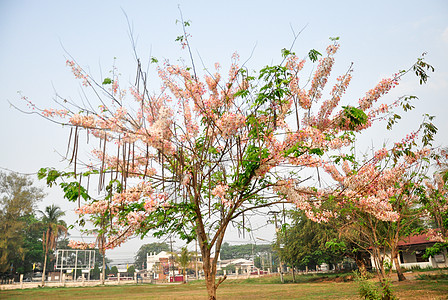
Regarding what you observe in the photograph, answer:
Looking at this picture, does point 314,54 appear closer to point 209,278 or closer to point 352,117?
point 352,117

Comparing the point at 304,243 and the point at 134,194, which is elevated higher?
the point at 134,194

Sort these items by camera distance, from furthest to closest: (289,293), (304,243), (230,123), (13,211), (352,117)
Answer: (13,211), (304,243), (289,293), (230,123), (352,117)

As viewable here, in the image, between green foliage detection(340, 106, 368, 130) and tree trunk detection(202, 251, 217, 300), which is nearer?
green foliage detection(340, 106, 368, 130)

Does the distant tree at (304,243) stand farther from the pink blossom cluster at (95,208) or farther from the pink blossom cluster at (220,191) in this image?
the pink blossom cluster at (95,208)

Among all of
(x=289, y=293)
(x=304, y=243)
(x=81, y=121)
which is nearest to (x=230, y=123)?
(x=81, y=121)

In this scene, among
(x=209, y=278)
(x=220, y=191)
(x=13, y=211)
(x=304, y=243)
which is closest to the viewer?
(x=220, y=191)

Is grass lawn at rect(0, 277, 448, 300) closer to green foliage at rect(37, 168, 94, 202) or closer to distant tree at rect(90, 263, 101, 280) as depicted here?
green foliage at rect(37, 168, 94, 202)

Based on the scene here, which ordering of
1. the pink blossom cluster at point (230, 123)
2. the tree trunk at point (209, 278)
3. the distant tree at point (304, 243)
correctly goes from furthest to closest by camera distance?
the distant tree at point (304, 243), the tree trunk at point (209, 278), the pink blossom cluster at point (230, 123)

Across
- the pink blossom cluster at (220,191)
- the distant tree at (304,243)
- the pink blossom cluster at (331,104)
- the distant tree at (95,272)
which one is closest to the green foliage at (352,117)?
the pink blossom cluster at (331,104)

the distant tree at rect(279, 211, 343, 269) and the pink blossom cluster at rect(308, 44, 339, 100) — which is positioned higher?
the pink blossom cluster at rect(308, 44, 339, 100)

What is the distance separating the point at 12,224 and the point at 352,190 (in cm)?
4031

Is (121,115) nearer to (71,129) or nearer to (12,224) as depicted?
(71,129)

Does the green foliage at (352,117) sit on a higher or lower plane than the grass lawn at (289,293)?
higher

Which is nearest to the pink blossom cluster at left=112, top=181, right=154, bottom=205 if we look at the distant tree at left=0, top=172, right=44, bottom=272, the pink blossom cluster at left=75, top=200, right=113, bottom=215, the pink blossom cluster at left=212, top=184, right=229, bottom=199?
the pink blossom cluster at left=75, top=200, right=113, bottom=215
